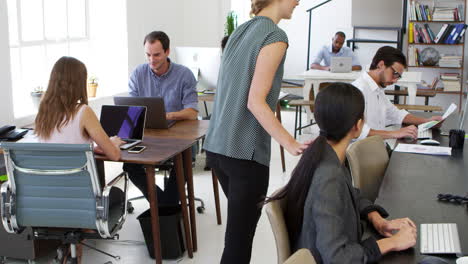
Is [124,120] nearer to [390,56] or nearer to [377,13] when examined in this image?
[390,56]

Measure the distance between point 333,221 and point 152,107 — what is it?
7.13 feet

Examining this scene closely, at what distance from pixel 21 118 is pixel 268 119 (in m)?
2.54

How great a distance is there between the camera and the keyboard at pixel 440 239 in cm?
179

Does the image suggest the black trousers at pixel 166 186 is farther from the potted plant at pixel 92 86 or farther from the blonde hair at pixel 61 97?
the potted plant at pixel 92 86

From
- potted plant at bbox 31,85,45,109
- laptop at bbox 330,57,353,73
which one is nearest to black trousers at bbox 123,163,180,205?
potted plant at bbox 31,85,45,109

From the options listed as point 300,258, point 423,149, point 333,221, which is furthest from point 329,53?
point 300,258

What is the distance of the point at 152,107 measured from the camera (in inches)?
149

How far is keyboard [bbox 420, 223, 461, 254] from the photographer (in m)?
1.79

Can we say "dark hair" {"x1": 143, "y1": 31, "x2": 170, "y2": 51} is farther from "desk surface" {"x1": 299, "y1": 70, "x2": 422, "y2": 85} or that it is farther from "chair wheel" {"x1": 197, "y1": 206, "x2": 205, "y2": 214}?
"desk surface" {"x1": 299, "y1": 70, "x2": 422, "y2": 85}

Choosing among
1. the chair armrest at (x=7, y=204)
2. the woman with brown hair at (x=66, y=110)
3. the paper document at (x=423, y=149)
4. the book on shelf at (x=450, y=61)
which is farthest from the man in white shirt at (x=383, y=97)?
the book on shelf at (x=450, y=61)

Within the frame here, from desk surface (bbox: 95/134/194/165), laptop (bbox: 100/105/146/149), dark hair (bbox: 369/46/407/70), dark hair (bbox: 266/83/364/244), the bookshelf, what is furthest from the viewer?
the bookshelf

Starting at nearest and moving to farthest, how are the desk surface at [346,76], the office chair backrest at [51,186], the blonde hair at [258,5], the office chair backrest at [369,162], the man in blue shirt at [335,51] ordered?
the blonde hair at [258,5] → the office chair backrest at [51,186] → the office chair backrest at [369,162] → the desk surface at [346,76] → the man in blue shirt at [335,51]

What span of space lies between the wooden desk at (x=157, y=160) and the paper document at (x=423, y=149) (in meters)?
1.13

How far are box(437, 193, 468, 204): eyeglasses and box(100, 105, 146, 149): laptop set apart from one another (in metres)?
1.68
